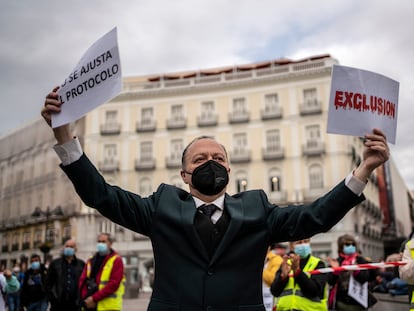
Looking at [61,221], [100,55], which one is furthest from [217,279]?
[61,221]

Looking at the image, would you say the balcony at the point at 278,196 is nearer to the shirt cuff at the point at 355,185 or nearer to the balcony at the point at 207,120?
the balcony at the point at 207,120

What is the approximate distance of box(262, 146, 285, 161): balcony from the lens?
112ft

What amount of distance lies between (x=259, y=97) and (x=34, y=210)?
70.6 ft

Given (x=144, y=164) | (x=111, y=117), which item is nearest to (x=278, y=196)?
(x=144, y=164)

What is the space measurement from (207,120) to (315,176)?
9133 mm

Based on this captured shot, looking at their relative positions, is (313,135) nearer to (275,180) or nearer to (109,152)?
(275,180)

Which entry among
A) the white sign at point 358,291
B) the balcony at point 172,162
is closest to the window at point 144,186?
the balcony at point 172,162

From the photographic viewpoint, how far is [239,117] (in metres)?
35.6

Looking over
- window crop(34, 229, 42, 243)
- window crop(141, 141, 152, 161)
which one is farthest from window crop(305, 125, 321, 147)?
window crop(34, 229, 42, 243)

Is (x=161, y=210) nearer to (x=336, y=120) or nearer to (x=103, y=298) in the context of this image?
(x=336, y=120)

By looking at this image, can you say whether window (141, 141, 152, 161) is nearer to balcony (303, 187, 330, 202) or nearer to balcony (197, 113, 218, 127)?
balcony (197, 113, 218, 127)

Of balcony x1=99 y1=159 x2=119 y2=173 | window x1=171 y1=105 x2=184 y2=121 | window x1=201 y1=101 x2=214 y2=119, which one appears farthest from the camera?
balcony x1=99 y1=159 x2=119 y2=173

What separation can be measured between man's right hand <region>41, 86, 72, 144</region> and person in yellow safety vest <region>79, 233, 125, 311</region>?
4.21m

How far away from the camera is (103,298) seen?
19.7 ft
